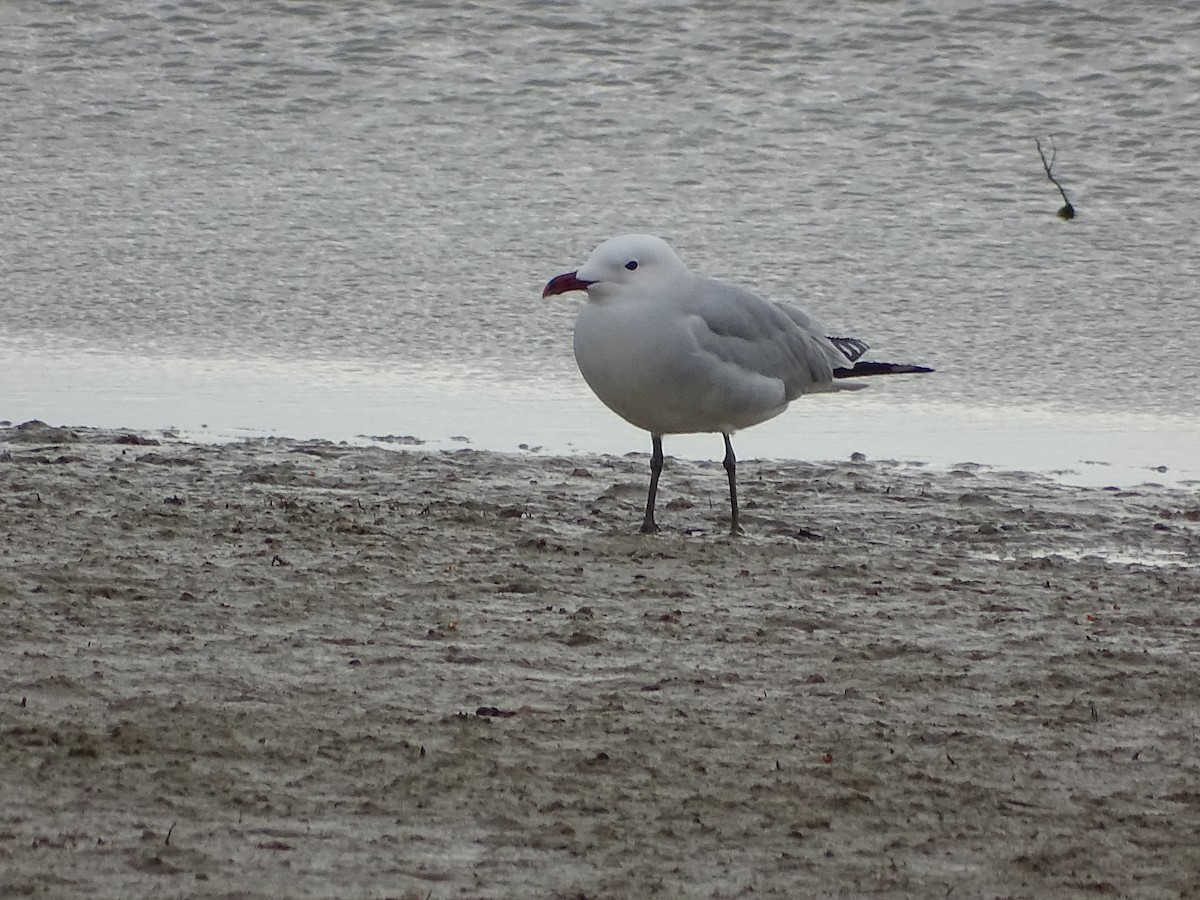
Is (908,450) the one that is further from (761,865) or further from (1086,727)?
(761,865)

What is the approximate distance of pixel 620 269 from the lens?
18.0 ft

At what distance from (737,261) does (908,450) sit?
2.10m

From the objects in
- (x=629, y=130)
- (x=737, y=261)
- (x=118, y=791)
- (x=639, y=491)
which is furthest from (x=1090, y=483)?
(x=629, y=130)

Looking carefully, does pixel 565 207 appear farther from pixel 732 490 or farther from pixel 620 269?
pixel 732 490

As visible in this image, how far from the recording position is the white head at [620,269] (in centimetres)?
548

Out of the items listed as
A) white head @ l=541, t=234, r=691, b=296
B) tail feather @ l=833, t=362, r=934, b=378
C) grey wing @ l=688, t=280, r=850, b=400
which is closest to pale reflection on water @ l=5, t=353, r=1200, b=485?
tail feather @ l=833, t=362, r=934, b=378

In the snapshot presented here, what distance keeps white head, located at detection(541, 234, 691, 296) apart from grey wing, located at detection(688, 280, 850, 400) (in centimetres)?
14

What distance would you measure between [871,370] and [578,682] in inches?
107

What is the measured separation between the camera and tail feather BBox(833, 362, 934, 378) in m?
6.22

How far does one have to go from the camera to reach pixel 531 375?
6973 mm

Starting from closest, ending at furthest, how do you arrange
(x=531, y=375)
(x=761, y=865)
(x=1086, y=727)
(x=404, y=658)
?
(x=761, y=865) → (x=1086, y=727) → (x=404, y=658) → (x=531, y=375)

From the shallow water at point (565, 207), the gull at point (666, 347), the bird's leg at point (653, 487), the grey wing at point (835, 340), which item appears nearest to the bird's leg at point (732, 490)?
the gull at point (666, 347)

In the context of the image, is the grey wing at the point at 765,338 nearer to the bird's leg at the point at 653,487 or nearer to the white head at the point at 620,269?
the white head at the point at 620,269

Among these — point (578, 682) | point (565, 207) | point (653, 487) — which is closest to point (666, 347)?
point (653, 487)
